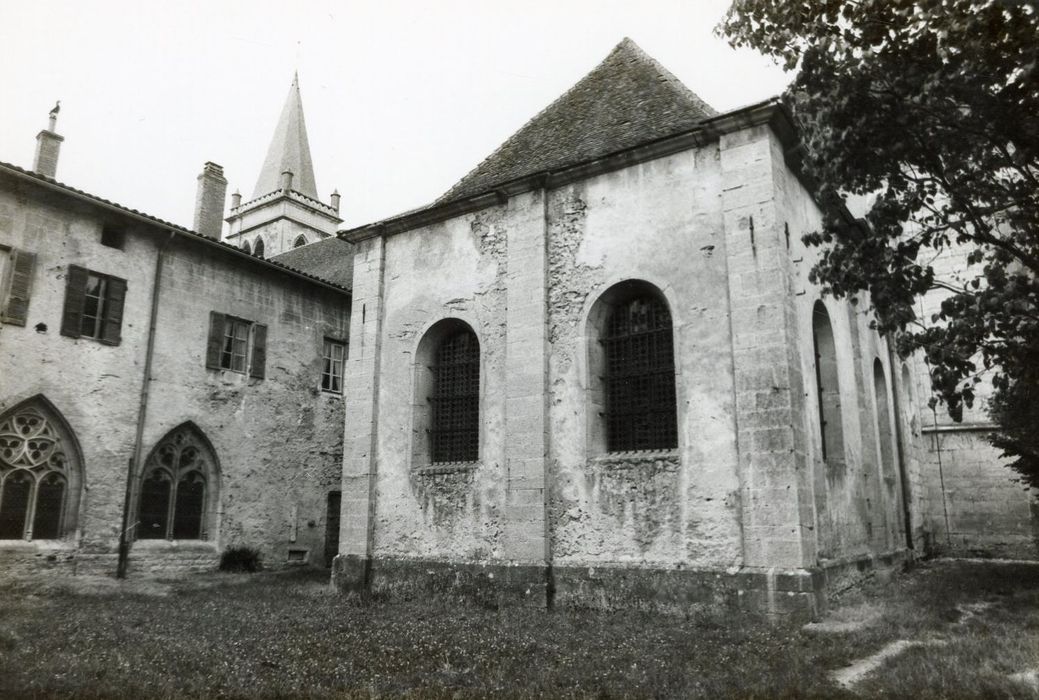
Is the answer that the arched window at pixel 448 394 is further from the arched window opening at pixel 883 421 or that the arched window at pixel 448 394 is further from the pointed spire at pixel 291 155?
the pointed spire at pixel 291 155

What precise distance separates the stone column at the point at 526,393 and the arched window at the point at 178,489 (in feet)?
25.0

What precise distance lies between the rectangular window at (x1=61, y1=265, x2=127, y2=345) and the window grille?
1684mm

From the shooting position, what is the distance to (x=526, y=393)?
1116cm

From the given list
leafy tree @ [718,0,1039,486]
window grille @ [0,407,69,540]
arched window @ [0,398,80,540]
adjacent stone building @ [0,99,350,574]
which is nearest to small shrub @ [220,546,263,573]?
adjacent stone building @ [0,99,350,574]

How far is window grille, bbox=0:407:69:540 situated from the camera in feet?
40.8

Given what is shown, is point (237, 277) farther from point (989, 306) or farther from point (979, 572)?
point (979, 572)

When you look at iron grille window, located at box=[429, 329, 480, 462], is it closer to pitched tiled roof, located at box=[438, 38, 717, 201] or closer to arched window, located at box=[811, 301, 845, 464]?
pitched tiled roof, located at box=[438, 38, 717, 201]

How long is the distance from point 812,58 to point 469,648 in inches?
281

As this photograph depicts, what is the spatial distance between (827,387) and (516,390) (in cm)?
496

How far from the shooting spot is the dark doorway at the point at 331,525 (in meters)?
17.4

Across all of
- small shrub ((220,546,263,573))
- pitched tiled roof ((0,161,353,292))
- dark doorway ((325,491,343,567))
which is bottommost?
small shrub ((220,546,263,573))

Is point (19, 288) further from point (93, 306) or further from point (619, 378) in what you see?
point (619, 378)

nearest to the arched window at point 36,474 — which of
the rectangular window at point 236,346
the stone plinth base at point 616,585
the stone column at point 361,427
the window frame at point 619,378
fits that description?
the rectangular window at point 236,346

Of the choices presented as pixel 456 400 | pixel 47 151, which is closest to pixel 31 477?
Result: pixel 456 400
